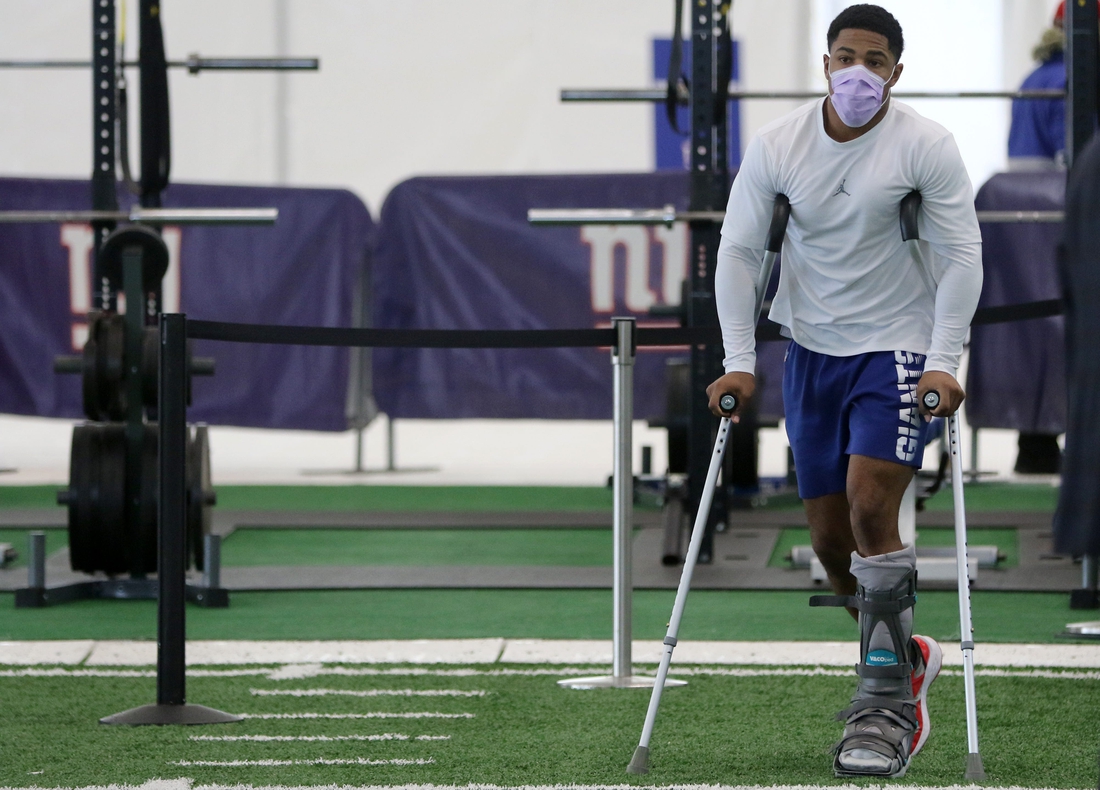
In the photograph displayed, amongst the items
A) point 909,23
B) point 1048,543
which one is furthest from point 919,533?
point 909,23

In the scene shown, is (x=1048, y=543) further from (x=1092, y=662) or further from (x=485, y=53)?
(x=485, y=53)

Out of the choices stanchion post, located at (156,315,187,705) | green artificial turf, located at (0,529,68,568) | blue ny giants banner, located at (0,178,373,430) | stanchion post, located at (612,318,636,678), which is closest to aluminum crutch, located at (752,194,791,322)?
stanchion post, located at (612,318,636,678)

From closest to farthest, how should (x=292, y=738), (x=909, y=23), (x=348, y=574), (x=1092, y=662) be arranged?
(x=292, y=738) < (x=1092, y=662) < (x=348, y=574) < (x=909, y=23)

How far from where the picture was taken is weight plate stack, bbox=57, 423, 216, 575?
552 cm

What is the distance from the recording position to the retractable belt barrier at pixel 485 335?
12.7 ft

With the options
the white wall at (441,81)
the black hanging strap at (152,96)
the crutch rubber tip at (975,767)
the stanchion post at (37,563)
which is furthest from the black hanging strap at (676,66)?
the white wall at (441,81)

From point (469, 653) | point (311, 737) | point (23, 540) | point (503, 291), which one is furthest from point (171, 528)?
point (503, 291)

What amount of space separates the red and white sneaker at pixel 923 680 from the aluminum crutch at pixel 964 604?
0.32 feet

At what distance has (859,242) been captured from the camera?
342cm

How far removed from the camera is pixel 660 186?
9375mm

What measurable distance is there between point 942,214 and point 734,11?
395 inches

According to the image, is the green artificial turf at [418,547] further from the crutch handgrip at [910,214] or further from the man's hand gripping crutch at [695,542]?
the crutch handgrip at [910,214]

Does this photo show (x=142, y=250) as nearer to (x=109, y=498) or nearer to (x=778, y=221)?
(x=109, y=498)

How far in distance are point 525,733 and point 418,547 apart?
338cm
